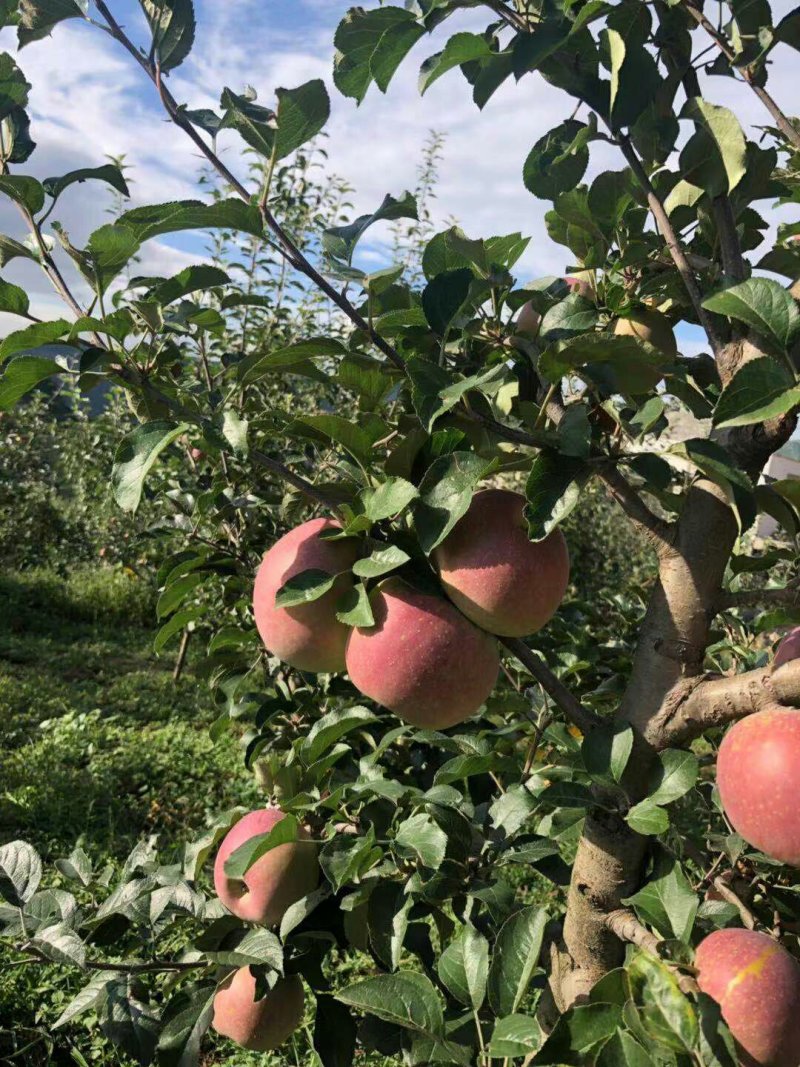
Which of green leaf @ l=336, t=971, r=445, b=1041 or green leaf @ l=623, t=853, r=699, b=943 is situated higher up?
green leaf @ l=623, t=853, r=699, b=943

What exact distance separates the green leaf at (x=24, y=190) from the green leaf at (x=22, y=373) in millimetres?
147

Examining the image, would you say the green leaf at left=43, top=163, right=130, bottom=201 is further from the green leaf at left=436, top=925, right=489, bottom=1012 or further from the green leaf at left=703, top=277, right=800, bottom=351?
the green leaf at left=436, top=925, right=489, bottom=1012

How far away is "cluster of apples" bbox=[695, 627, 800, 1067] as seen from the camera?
72 cm

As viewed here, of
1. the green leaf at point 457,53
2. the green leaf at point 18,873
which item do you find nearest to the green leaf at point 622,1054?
the green leaf at point 18,873

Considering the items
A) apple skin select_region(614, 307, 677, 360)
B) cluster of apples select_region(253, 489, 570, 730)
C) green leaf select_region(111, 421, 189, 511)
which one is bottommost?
cluster of apples select_region(253, 489, 570, 730)

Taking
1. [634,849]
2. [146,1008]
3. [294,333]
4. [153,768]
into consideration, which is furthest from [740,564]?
[294,333]

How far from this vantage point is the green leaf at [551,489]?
70 cm

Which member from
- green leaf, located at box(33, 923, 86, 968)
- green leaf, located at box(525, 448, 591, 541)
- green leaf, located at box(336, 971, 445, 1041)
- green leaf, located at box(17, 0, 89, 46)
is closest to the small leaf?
green leaf, located at box(525, 448, 591, 541)

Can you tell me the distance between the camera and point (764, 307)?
2.18 ft

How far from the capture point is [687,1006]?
52 cm

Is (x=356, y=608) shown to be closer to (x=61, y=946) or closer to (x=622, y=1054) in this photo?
(x=622, y=1054)

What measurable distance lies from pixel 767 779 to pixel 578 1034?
26 centimetres

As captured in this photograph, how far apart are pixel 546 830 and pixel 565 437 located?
0.51 meters

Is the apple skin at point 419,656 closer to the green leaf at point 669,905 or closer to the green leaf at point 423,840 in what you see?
the green leaf at point 423,840
